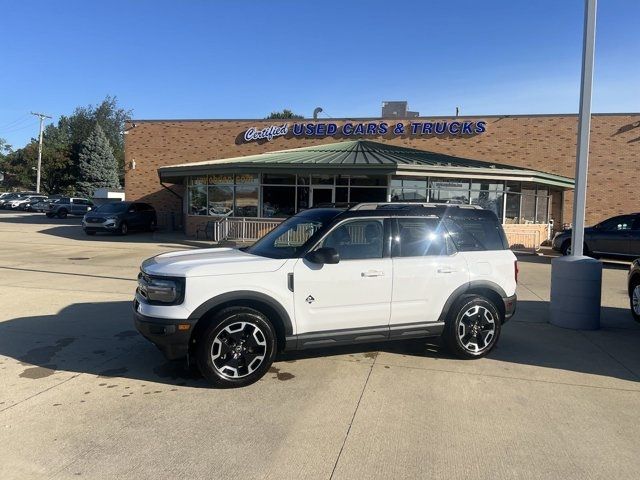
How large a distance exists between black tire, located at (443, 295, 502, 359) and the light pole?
7.24 ft

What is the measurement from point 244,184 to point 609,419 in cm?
1896

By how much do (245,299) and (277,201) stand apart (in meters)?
17.0

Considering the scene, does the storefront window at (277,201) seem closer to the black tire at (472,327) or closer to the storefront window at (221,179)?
the storefront window at (221,179)

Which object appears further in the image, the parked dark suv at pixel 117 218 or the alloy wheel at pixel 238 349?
the parked dark suv at pixel 117 218

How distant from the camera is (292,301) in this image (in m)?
4.95

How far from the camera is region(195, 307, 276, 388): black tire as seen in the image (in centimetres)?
468

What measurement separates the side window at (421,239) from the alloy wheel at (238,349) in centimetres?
174

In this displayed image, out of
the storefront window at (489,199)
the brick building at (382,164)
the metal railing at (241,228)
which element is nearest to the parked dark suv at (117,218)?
the brick building at (382,164)

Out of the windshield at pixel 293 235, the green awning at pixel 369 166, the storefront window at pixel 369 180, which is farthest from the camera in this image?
the storefront window at pixel 369 180

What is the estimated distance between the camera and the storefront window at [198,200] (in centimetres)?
2334

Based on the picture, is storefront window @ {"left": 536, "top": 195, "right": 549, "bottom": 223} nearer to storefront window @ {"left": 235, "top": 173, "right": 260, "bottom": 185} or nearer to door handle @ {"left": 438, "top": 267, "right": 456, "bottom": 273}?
storefront window @ {"left": 235, "top": 173, "right": 260, "bottom": 185}

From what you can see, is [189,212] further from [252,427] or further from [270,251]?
[252,427]

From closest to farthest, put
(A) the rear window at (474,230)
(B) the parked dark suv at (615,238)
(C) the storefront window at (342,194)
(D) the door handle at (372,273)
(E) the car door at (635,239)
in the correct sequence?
(D) the door handle at (372,273)
(A) the rear window at (474,230)
(E) the car door at (635,239)
(B) the parked dark suv at (615,238)
(C) the storefront window at (342,194)

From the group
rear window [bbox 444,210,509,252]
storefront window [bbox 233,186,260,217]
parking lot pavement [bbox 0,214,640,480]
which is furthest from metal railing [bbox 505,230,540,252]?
rear window [bbox 444,210,509,252]
